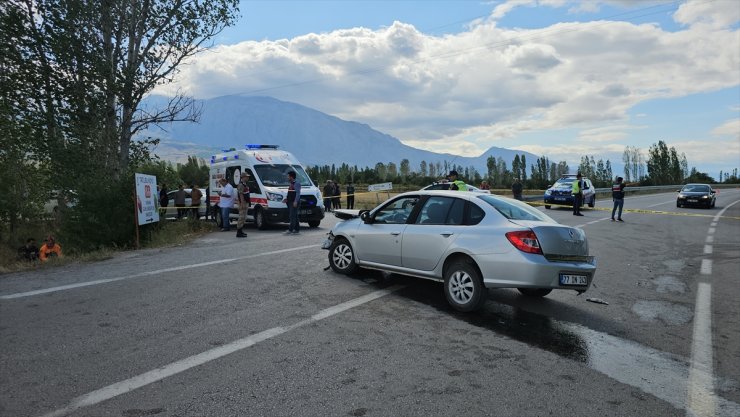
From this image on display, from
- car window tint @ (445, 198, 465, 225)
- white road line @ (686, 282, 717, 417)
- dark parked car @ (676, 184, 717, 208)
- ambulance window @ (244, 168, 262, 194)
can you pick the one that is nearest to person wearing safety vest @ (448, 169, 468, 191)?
ambulance window @ (244, 168, 262, 194)

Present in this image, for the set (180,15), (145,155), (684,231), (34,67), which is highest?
(180,15)

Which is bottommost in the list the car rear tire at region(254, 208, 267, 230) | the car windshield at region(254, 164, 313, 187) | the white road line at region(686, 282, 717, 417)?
the white road line at region(686, 282, 717, 417)

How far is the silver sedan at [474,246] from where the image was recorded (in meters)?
5.70

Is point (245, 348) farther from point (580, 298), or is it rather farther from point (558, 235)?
point (580, 298)

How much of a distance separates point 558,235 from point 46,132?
59.7ft

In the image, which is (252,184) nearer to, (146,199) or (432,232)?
(146,199)

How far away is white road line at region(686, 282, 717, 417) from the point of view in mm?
3601

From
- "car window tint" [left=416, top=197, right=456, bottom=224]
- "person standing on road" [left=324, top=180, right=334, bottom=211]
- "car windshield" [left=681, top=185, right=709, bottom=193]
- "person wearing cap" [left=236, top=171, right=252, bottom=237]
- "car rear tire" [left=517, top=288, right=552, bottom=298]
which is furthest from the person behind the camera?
"car windshield" [left=681, top=185, right=709, bottom=193]

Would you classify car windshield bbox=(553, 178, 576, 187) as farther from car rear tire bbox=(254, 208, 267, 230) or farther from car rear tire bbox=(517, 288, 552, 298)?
car rear tire bbox=(517, 288, 552, 298)

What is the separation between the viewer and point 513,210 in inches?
251

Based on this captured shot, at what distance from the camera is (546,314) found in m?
6.11

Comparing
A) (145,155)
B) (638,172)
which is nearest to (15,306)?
(145,155)

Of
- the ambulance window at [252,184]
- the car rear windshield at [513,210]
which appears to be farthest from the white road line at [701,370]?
the ambulance window at [252,184]

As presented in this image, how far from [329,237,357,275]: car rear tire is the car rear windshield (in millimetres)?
2484
